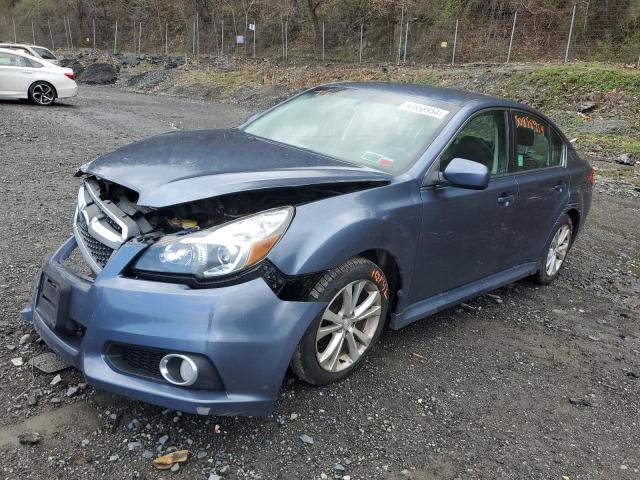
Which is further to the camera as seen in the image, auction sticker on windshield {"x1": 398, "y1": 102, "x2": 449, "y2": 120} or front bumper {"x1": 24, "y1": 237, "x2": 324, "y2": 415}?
auction sticker on windshield {"x1": 398, "y1": 102, "x2": 449, "y2": 120}

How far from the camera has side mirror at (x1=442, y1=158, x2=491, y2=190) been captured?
130 inches

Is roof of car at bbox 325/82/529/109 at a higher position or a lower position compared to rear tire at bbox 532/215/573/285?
higher

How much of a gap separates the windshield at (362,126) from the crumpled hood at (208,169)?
0.23 m

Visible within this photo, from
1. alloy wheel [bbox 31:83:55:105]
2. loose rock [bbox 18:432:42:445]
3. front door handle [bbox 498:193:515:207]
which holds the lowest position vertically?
loose rock [bbox 18:432:42:445]

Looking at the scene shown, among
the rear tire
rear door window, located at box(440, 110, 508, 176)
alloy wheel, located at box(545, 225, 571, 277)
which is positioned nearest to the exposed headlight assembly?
rear door window, located at box(440, 110, 508, 176)

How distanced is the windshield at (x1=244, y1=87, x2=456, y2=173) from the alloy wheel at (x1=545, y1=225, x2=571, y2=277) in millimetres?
1951

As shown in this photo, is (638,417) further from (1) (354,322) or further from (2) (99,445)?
(2) (99,445)

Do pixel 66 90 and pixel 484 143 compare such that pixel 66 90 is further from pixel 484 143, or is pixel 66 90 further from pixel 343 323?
pixel 343 323

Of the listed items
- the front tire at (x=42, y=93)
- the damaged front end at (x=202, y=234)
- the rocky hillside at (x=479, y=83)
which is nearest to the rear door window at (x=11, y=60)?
the front tire at (x=42, y=93)

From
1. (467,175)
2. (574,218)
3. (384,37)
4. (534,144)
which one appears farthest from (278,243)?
(384,37)

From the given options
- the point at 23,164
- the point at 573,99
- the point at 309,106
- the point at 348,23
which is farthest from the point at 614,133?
the point at 348,23

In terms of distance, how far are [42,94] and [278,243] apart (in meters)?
15.7

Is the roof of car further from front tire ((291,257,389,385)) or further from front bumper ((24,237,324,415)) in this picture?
front bumper ((24,237,324,415))

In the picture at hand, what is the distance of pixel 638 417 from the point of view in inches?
127
